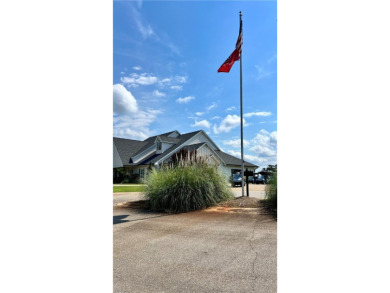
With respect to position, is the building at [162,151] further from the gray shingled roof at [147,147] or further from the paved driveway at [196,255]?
the paved driveway at [196,255]

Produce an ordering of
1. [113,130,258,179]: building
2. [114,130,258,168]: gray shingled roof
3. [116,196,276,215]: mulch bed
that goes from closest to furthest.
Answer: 1. [116,196,276,215]: mulch bed
2. [113,130,258,179]: building
3. [114,130,258,168]: gray shingled roof

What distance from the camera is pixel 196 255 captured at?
229 cm

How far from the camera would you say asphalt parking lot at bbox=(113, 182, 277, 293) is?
66.7 inches

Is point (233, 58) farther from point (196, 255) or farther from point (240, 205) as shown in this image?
point (196, 255)

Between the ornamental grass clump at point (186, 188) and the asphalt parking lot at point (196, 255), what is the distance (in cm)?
121

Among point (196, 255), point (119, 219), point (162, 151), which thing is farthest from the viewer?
point (162, 151)

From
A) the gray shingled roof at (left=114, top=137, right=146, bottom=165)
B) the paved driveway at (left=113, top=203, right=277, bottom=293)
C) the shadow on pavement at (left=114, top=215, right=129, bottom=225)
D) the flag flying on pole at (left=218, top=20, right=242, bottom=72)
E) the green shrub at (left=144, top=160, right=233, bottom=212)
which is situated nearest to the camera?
the paved driveway at (left=113, top=203, right=277, bottom=293)

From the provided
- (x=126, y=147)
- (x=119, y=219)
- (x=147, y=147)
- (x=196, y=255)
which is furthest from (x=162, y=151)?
(x=196, y=255)

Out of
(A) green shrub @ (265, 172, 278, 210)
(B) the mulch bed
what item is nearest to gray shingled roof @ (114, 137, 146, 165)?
(B) the mulch bed

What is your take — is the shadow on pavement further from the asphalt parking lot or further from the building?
the building
